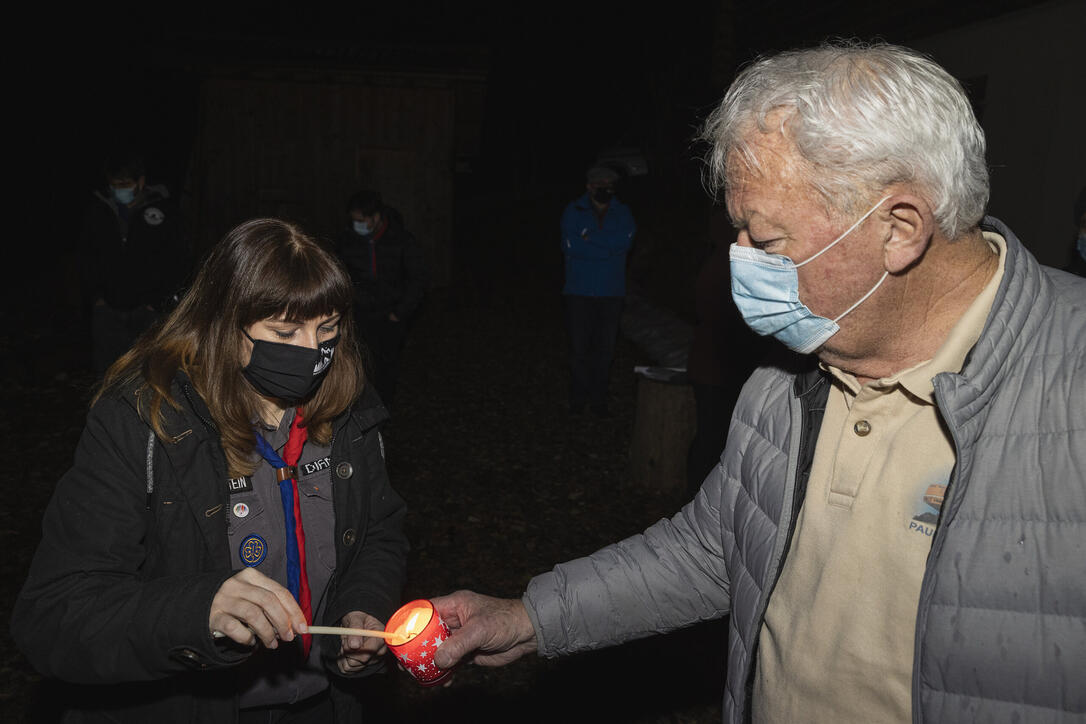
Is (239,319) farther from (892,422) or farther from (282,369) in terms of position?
(892,422)

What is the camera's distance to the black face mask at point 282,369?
2486 mm

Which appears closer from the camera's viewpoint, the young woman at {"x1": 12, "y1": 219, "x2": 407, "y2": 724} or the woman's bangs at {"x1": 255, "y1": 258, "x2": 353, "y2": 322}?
the young woman at {"x1": 12, "y1": 219, "x2": 407, "y2": 724}

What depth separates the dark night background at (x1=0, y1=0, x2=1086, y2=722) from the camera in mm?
4961

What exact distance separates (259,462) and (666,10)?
87.2ft

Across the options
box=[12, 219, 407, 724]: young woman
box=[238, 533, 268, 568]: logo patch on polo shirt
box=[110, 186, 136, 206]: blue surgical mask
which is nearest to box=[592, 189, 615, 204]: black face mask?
box=[110, 186, 136, 206]: blue surgical mask

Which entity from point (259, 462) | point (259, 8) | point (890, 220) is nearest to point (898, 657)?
point (890, 220)

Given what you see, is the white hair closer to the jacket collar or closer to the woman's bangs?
the jacket collar

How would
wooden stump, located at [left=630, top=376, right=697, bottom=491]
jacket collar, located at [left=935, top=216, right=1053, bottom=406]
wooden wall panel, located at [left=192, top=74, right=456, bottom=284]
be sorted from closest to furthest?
jacket collar, located at [left=935, top=216, right=1053, bottom=406] < wooden stump, located at [left=630, top=376, right=697, bottom=491] < wooden wall panel, located at [left=192, top=74, right=456, bottom=284]

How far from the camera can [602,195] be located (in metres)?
8.73

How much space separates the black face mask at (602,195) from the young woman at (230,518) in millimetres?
6304

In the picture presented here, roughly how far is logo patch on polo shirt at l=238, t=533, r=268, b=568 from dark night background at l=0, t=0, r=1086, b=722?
225 cm

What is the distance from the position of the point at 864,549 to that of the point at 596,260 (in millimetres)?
7190

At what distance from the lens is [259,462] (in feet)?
7.91

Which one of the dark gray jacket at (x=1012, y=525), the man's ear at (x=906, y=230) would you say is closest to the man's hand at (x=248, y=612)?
the dark gray jacket at (x=1012, y=525)
